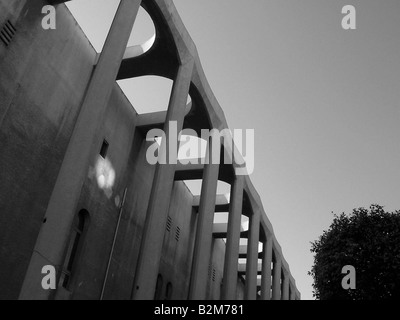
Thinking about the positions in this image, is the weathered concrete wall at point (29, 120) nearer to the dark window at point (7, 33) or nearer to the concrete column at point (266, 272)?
the dark window at point (7, 33)

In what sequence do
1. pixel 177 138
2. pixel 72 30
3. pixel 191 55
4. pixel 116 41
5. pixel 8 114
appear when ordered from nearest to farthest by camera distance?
1. pixel 116 41
2. pixel 8 114
3. pixel 177 138
4. pixel 72 30
5. pixel 191 55

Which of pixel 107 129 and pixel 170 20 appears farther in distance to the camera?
pixel 107 129

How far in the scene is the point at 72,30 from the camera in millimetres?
15688

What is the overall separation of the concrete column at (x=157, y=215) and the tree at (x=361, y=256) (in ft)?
35.0

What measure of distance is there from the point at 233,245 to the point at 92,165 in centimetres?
854

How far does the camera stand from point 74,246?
15.1 meters

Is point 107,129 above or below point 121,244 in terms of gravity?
above

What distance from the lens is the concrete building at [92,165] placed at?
10.3 metres

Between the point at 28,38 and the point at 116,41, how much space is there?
380 cm

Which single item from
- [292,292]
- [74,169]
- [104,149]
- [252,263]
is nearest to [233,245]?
[252,263]

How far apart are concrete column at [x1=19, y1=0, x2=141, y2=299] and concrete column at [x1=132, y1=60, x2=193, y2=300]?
11.5 ft

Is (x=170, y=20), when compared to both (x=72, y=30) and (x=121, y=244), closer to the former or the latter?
(x=72, y=30)
